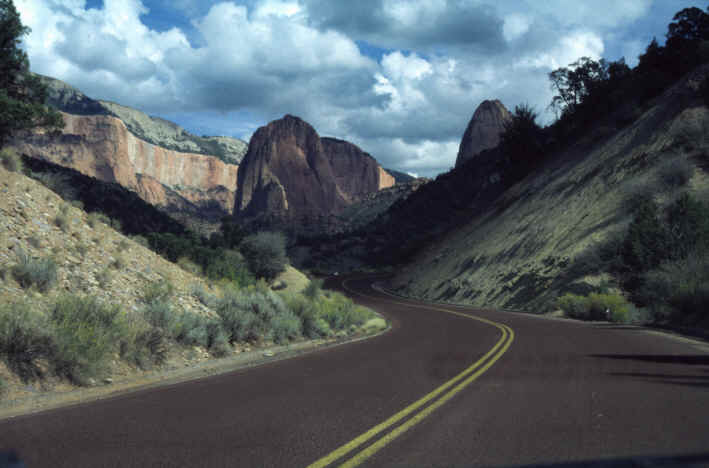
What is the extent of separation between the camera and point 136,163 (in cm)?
16500

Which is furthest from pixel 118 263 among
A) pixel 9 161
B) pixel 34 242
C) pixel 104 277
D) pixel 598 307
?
pixel 598 307

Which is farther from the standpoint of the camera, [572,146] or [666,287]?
[572,146]

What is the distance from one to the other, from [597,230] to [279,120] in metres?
145

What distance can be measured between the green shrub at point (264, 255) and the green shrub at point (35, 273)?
2341cm

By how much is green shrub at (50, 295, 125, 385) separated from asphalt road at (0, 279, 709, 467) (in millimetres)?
973

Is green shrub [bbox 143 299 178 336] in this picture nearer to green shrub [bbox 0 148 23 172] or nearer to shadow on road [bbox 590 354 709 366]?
green shrub [bbox 0 148 23 172]

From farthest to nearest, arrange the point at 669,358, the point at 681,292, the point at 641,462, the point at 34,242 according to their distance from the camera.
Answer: the point at 681,292 → the point at 34,242 → the point at 669,358 → the point at 641,462

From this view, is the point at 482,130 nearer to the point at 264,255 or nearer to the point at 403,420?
the point at 264,255

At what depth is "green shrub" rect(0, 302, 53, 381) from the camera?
6.58 meters

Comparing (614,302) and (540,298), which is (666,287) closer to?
(614,302)

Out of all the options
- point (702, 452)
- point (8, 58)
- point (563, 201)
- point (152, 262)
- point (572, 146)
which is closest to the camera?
point (702, 452)

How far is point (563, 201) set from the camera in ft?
126

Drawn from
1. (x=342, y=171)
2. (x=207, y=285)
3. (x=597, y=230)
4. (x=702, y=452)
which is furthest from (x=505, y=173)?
(x=342, y=171)

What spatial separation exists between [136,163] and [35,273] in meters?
171
